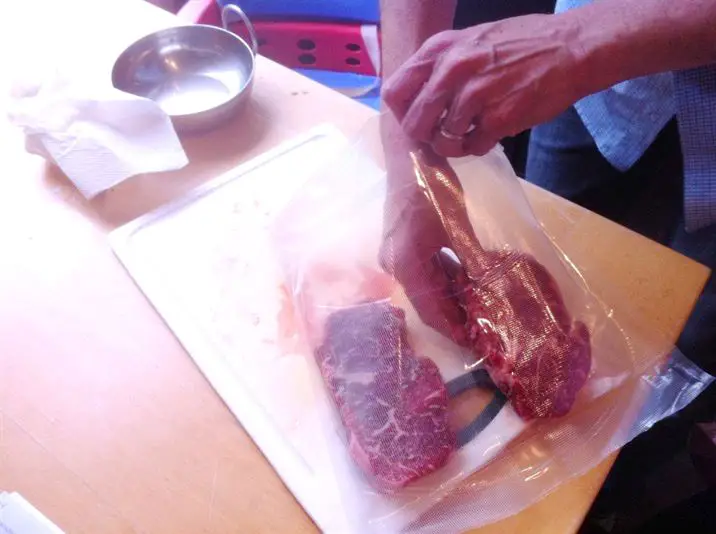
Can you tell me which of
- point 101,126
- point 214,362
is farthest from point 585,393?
point 101,126

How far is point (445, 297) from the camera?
624 millimetres

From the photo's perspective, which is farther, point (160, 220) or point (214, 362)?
point (160, 220)

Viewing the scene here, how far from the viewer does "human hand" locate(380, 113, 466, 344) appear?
0.62 m

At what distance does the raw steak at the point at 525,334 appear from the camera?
553 millimetres

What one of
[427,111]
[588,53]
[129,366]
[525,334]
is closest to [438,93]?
[427,111]

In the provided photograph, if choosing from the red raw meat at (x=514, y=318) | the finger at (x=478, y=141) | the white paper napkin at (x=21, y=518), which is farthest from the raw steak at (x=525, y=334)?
the white paper napkin at (x=21, y=518)

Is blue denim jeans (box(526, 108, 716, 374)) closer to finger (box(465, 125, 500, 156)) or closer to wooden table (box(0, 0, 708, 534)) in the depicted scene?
wooden table (box(0, 0, 708, 534))

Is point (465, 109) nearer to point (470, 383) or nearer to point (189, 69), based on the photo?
point (470, 383)

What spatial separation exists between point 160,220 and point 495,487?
510 mm

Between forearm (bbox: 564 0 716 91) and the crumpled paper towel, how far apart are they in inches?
20.2

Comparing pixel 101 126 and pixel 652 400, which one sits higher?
pixel 101 126

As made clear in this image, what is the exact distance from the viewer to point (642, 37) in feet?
1.69

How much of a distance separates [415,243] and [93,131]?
46 centimetres

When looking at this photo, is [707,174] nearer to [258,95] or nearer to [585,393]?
[585,393]
